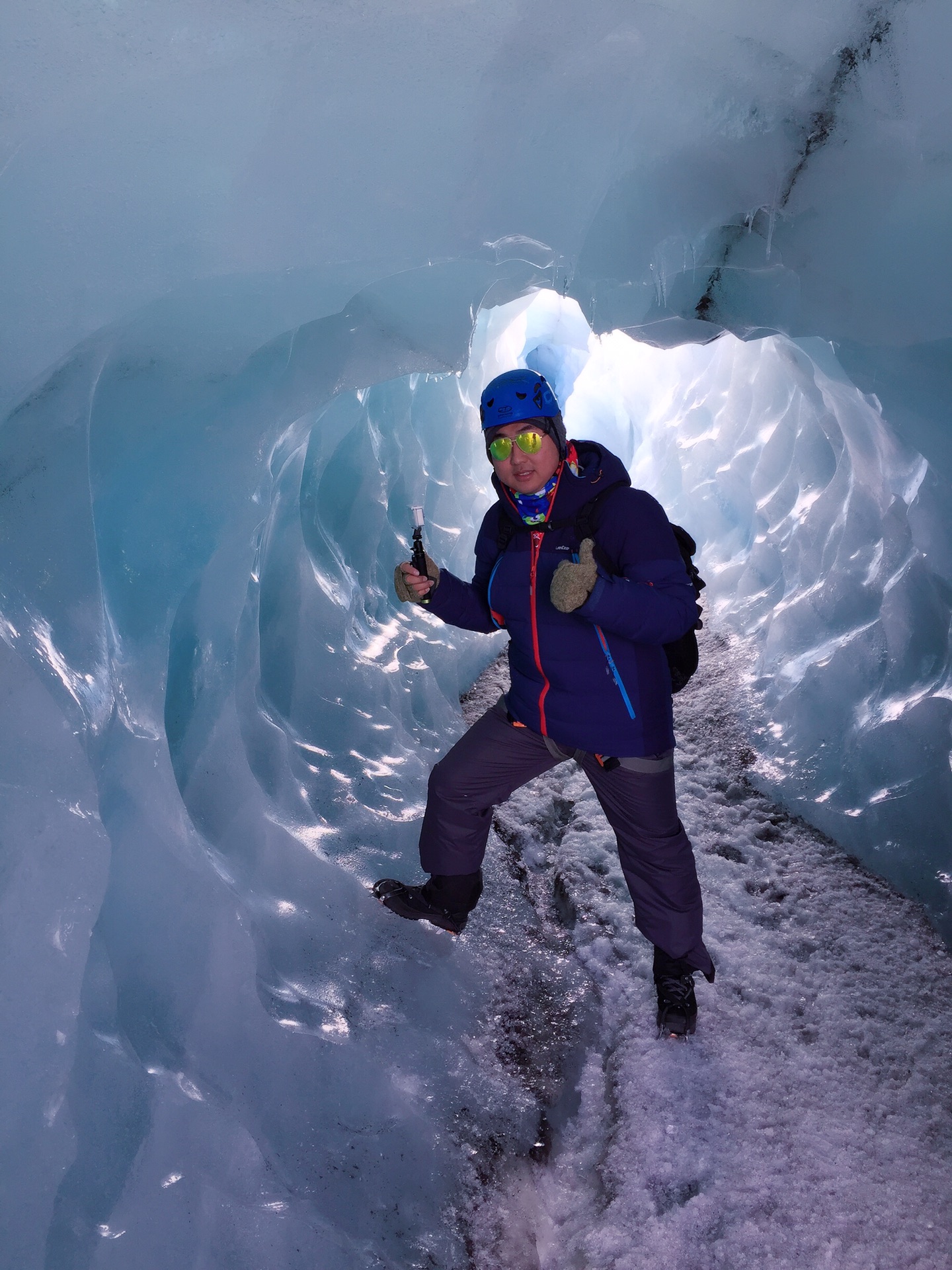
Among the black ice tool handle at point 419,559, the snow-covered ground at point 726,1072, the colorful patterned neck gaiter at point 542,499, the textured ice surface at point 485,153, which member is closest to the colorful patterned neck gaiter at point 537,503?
the colorful patterned neck gaiter at point 542,499

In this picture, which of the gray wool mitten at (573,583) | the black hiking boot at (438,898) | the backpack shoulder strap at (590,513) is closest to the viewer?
the gray wool mitten at (573,583)

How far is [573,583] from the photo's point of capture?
2.06 meters

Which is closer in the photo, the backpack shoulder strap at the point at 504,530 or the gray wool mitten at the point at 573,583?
the gray wool mitten at the point at 573,583

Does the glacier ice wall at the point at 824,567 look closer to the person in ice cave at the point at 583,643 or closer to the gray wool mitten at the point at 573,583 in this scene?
the person in ice cave at the point at 583,643

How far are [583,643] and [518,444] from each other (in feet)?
1.94

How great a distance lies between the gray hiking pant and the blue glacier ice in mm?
592

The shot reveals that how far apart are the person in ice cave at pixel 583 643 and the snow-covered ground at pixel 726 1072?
0.83 feet

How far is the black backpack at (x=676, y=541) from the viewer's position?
2354mm

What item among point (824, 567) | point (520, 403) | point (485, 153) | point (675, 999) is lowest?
point (675, 999)

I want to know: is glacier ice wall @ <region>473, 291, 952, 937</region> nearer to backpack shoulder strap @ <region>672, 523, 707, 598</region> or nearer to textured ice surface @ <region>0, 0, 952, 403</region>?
textured ice surface @ <region>0, 0, 952, 403</region>

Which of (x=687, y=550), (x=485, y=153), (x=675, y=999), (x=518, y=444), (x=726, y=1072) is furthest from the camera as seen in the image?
(x=485, y=153)

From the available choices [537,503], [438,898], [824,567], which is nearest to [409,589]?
[537,503]

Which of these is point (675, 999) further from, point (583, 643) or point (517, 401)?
point (517, 401)

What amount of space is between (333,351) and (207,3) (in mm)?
1156
